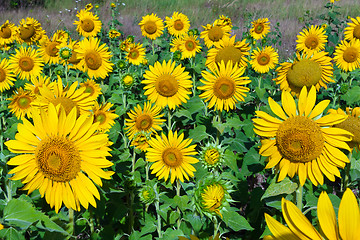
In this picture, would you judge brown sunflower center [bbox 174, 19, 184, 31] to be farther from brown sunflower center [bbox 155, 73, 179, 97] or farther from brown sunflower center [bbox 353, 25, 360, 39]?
brown sunflower center [bbox 155, 73, 179, 97]

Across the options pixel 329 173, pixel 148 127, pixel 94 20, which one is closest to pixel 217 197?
pixel 329 173

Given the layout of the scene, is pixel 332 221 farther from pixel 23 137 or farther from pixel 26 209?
pixel 23 137

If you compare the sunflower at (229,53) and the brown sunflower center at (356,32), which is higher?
the brown sunflower center at (356,32)

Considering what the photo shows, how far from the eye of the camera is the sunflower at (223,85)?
8.55 feet

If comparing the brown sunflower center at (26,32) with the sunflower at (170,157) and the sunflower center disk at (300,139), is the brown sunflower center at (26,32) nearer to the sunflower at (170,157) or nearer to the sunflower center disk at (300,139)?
the sunflower at (170,157)

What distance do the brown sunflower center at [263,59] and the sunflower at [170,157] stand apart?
242 centimetres

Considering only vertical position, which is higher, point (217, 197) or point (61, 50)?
point (61, 50)

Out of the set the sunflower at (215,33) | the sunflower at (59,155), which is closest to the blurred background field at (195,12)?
the sunflower at (215,33)

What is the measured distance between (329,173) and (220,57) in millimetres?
1667

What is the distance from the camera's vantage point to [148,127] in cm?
277

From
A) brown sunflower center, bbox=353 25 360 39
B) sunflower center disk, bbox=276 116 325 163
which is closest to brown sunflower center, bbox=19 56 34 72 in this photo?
sunflower center disk, bbox=276 116 325 163

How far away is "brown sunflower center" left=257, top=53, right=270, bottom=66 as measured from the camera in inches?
170

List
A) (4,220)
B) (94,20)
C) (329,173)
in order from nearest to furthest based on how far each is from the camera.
→ 1. (4,220)
2. (329,173)
3. (94,20)

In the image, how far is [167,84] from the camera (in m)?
2.82
